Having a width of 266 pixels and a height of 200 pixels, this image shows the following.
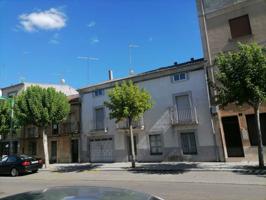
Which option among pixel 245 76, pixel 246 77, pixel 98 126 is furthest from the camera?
pixel 98 126

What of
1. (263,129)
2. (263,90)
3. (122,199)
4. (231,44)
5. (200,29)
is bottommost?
(122,199)

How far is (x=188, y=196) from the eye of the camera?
28.6 feet

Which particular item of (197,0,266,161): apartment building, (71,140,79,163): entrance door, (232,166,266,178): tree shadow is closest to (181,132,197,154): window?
(197,0,266,161): apartment building

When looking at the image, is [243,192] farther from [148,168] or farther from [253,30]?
[253,30]

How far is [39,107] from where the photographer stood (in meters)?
22.6

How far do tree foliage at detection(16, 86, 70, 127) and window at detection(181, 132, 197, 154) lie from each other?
10824mm

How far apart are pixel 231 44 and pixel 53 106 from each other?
15.2 meters

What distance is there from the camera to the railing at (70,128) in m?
26.6

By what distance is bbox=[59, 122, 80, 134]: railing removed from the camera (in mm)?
26562

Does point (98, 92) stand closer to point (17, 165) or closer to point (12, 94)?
point (17, 165)

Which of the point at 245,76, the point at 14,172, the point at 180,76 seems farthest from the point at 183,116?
the point at 14,172

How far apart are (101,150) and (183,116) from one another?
8.64 meters

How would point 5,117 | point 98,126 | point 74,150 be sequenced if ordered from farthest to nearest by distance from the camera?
point 5,117 < point 74,150 < point 98,126

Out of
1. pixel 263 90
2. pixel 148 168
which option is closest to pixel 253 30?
pixel 263 90
